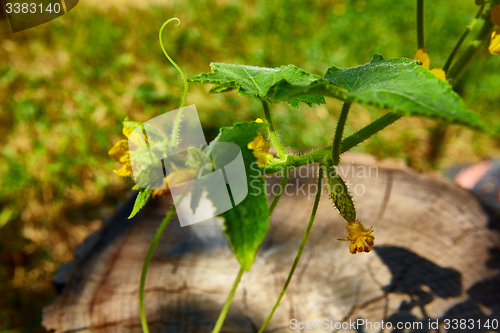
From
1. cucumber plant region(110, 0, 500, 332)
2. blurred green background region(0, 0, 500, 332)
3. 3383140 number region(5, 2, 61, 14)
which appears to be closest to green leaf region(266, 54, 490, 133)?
cucumber plant region(110, 0, 500, 332)

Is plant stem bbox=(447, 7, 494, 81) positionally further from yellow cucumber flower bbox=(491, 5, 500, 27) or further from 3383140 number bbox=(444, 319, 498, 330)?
3383140 number bbox=(444, 319, 498, 330)

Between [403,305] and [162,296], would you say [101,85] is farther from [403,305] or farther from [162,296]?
[403,305]

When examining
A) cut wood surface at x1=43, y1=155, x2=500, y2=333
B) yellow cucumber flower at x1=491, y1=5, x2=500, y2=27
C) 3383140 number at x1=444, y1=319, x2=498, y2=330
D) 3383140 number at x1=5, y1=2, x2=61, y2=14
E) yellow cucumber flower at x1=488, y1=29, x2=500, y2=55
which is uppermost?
3383140 number at x1=5, y1=2, x2=61, y2=14

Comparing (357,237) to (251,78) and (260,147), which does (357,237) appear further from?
(251,78)

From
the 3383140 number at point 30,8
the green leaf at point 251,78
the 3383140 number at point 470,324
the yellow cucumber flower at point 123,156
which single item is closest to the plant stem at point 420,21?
the green leaf at point 251,78

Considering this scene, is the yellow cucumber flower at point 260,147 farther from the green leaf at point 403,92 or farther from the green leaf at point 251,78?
the green leaf at point 403,92

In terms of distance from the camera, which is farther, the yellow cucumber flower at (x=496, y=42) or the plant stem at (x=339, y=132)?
the yellow cucumber flower at (x=496, y=42)
